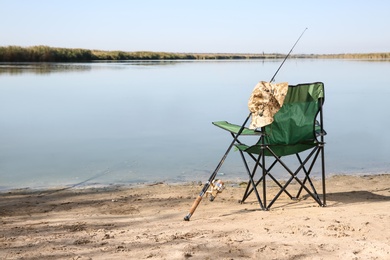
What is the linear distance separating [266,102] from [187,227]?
132cm

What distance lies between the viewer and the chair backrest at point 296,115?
4.89m

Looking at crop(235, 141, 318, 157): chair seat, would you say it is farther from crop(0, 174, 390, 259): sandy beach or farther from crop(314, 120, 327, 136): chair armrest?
crop(0, 174, 390, 259): sandy beach

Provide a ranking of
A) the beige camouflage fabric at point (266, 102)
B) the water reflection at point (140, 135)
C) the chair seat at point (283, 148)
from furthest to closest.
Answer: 1. the water reflection at point (140, 135)
2. the chair seat at point (283, 148)
3. the beige camouflage fabric at point (266, 102)

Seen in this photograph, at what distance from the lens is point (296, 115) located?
491cm

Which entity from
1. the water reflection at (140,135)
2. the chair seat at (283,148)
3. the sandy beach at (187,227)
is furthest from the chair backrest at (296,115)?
the water reflection at (140,135)

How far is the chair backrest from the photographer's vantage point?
4887mm

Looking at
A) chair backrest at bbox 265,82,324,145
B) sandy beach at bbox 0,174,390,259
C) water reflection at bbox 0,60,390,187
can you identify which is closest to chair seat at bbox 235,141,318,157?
chair backrest at bbox 265,82,324,145

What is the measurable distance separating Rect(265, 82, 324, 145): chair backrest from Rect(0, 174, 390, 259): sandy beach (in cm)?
70

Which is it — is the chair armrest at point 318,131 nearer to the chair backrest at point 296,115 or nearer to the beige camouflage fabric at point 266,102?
the chair backrest at point 296,115

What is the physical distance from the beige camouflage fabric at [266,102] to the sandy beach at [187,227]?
33.8 inches

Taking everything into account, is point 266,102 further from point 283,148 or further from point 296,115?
point 283,148

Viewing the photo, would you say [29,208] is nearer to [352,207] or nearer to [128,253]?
[128,253]

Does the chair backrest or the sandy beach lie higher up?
the chair backrest

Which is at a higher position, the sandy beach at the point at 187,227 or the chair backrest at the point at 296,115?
the chair backrest at the point at 296,115
